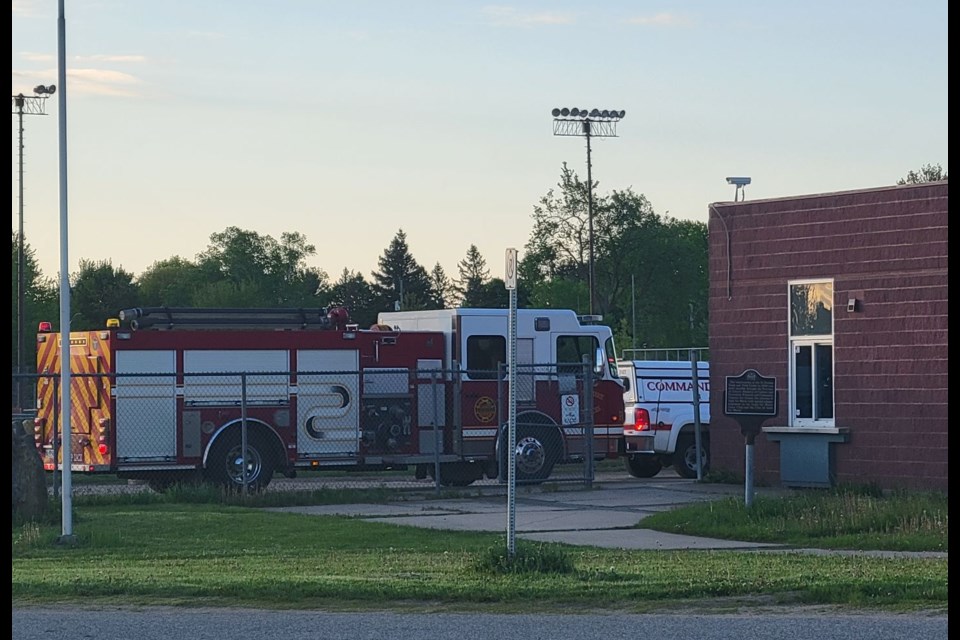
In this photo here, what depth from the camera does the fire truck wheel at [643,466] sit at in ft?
101

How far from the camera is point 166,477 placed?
25.1 metres

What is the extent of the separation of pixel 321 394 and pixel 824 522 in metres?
9.58

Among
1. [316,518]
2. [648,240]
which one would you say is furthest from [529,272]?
[316,518]

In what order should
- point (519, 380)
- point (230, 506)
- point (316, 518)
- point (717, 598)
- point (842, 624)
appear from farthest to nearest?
point (519, 380) → point (230, 506) → point (316, 518) → point (717, 598) → point (842, 624)

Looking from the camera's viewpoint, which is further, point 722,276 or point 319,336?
point 722,276

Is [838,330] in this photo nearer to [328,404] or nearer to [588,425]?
[588,425]

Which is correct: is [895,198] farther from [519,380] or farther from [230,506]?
[230,506]

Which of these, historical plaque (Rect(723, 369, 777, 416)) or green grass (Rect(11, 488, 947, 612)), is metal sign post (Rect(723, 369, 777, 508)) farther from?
green grass (Rect(11, 488, 947, 612))

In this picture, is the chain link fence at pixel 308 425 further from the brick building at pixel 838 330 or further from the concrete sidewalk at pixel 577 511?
the brick building at pixel 838 330

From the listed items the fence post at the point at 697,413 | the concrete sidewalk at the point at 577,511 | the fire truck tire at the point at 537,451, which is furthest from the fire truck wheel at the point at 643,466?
the fire truck tire at the point at 537,451

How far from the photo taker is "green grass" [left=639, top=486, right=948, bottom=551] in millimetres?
17312

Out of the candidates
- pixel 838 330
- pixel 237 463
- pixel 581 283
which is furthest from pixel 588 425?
pixel 581 283

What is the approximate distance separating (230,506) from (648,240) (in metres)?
86.1

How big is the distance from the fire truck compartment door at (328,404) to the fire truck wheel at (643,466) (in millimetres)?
6877
